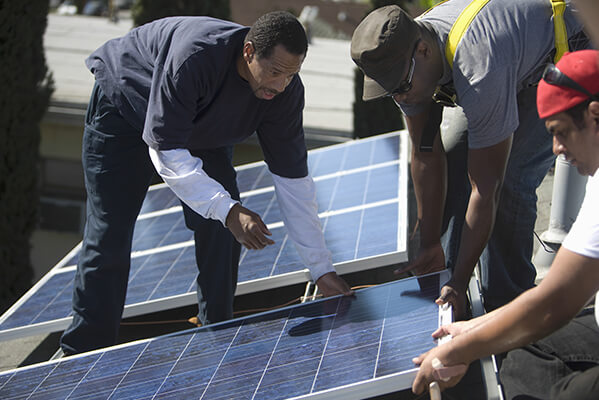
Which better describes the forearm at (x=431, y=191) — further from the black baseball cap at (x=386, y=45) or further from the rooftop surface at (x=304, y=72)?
the rooftop surface at (x=304, y=72)

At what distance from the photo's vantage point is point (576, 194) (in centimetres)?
457

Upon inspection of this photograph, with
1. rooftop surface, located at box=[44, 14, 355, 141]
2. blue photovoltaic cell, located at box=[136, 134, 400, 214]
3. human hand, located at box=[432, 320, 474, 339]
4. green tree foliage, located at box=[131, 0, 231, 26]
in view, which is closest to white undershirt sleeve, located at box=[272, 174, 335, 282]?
human hand, located at box=[432, 320, 474, 339]

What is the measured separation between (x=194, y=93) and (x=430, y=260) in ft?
5.04

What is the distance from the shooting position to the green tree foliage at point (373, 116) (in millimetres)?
10086

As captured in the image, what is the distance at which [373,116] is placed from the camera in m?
10.1

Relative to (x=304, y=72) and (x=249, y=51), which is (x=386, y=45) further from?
(x=304, y=72)

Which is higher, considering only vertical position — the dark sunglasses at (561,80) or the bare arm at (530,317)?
the dark sunglasses at (561,80)

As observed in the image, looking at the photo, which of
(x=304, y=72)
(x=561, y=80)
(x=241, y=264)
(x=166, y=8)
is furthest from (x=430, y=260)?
(x=304, y=72)

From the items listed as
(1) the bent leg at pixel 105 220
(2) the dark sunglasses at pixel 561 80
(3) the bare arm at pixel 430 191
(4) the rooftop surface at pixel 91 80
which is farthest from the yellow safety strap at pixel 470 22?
(4) the rooftop surface at pixel 91 80

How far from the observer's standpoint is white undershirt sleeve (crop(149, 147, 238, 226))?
364 centimetres

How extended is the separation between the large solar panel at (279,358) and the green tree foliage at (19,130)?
6.23 meters

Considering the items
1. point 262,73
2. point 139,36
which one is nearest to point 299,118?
point 262,73

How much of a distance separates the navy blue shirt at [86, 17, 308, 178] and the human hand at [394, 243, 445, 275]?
0.77 m

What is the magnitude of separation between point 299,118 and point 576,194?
1844 millimetres
